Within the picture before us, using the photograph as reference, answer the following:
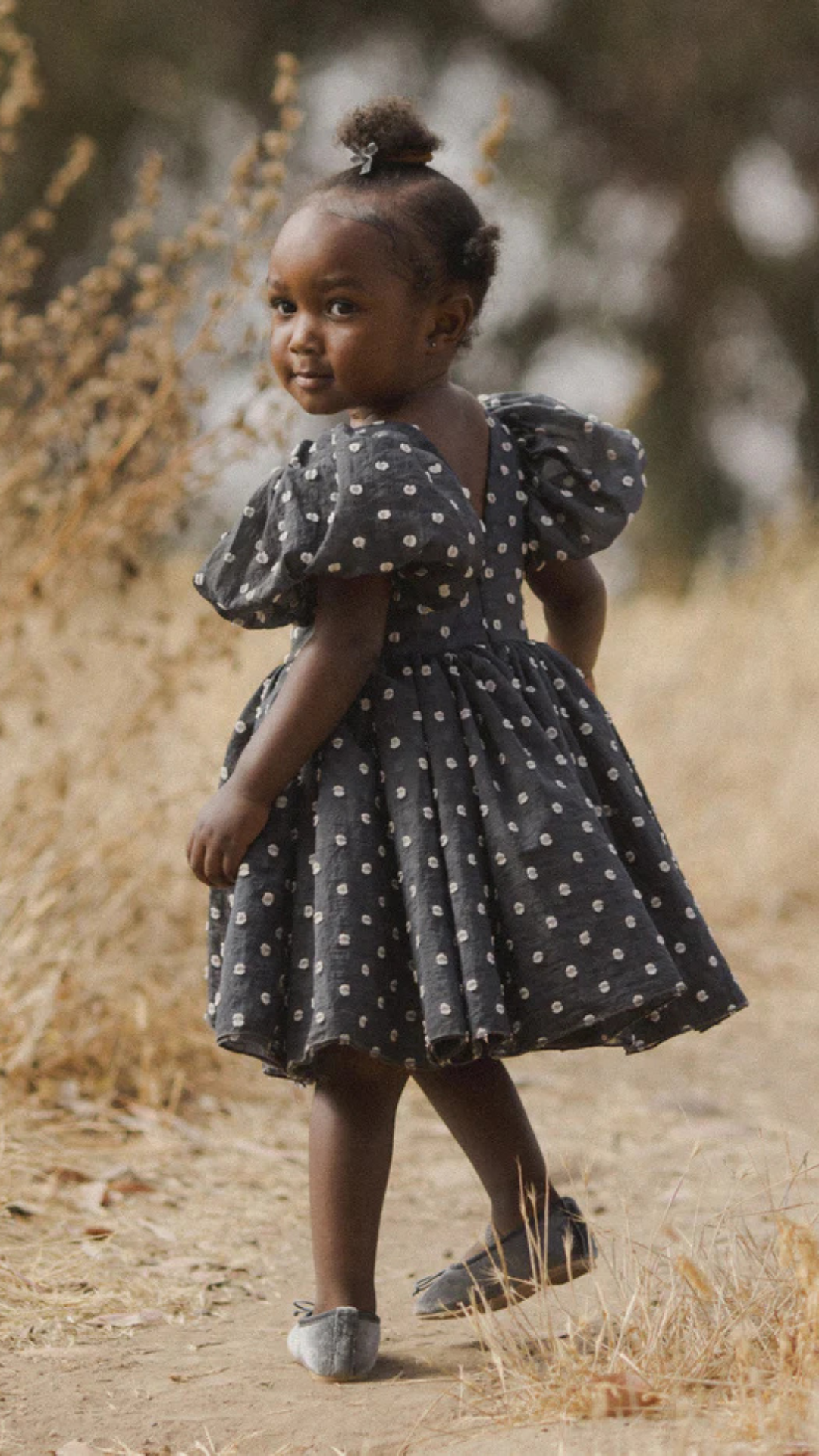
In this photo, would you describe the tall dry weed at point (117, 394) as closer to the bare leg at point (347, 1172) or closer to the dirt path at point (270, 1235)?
the dirt path at point (270, 1235)

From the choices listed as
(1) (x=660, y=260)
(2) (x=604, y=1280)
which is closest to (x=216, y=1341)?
(2) (x=604, y=1280)

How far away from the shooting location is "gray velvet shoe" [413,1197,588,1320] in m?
1.97

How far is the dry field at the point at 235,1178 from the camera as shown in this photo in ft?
5.55

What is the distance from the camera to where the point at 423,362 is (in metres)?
2.04

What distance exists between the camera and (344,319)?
196cm

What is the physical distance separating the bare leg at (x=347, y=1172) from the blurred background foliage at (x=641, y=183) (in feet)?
27.1

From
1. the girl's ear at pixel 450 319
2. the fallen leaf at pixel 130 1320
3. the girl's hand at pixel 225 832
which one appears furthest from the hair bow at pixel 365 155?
the fallen leaf at pixel 130 1320

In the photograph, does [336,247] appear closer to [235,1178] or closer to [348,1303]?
[348,1303]

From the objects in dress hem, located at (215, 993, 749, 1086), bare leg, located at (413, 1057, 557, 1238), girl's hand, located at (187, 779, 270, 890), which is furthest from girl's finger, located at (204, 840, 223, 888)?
bare leg, located at (413, 1057, 557, 1238)

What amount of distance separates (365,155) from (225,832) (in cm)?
88

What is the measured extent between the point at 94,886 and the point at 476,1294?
1.53m

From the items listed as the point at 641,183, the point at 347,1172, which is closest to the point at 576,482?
the point at 347,1172

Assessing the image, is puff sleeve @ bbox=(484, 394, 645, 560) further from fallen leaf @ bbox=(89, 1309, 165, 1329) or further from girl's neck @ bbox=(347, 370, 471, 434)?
fallen leaf @ bbox=(89, 1309, 165, 1329)

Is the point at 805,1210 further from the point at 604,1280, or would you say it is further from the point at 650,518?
the point at 650,518
